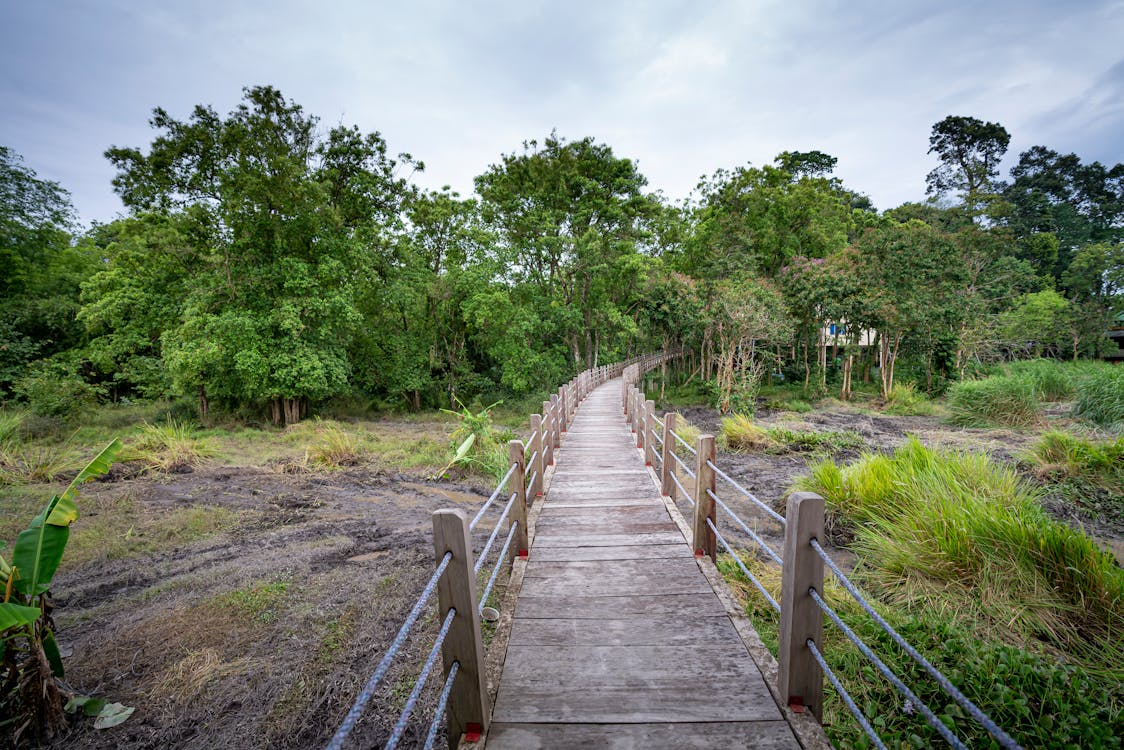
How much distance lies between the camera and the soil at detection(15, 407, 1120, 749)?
3.42m

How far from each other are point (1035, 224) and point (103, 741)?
56.7 meters

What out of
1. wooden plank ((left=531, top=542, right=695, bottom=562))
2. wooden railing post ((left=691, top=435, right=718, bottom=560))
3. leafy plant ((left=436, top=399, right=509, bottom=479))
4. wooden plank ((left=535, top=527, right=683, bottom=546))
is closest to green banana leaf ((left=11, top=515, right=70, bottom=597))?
wooden plank ((left=531, top=542, right=695, bottom=562))

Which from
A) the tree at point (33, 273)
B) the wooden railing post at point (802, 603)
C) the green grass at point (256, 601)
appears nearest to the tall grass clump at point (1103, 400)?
the wooden railing post at point (802, 603)

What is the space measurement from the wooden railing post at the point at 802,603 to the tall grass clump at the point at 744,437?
10900mm

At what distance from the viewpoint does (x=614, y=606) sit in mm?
3301

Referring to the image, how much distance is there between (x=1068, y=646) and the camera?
3.61 metres

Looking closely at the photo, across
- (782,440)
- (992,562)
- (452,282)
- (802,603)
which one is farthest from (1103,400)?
(452,282)

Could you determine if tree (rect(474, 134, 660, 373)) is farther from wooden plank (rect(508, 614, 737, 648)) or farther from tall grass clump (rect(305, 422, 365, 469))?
wooden plank (rect(508, 614, 737, 648))

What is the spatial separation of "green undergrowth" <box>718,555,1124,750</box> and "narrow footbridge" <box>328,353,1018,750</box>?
0.15m

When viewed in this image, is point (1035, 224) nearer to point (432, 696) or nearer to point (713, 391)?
point (713, 391)

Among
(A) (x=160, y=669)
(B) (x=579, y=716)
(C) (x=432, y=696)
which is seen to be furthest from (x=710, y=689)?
(A) (x=160, y=669)

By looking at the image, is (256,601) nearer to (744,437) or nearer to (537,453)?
(537,453)

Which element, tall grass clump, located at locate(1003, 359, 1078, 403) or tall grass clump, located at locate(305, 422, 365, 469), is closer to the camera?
tall grass clump, located at locate(305, 422, 365, 469)

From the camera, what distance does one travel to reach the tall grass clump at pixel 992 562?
374 centimetres
